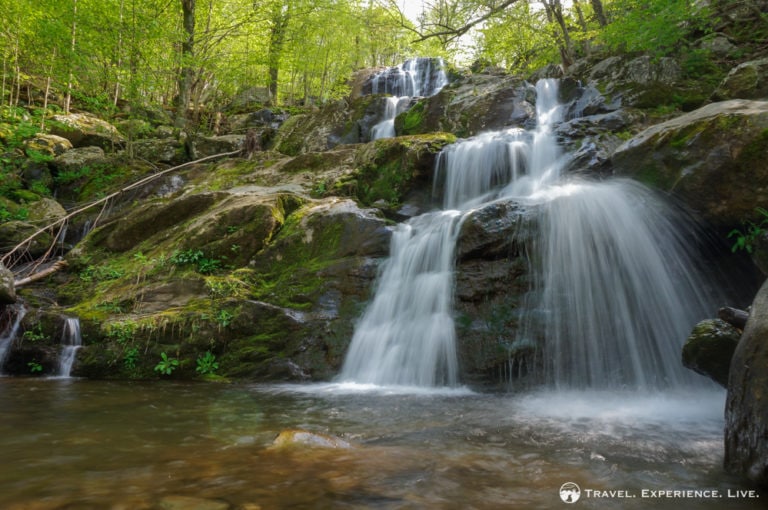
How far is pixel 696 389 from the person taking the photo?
4410 millimetres

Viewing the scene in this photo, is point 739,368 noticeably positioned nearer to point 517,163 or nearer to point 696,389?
point 696,389

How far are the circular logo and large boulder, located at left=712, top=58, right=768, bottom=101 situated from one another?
300 inches

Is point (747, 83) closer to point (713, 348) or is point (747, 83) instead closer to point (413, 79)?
point (713, 348)

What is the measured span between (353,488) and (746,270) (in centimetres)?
508

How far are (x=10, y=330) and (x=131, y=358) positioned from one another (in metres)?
2.02

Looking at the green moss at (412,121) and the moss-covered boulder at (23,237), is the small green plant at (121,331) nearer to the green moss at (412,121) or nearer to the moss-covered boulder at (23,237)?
the moss-covered boulder at (23,237)

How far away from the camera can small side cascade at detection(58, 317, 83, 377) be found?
593 cm

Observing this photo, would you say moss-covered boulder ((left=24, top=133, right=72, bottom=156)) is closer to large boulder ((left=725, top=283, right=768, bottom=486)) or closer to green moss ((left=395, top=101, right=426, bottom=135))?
green moss ((left=395, top=101, right=426, bottom=135))

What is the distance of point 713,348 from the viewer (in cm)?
351

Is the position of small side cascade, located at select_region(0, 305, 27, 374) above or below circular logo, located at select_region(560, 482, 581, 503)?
above

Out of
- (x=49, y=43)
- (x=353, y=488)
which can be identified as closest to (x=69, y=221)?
(x=49, y=43)

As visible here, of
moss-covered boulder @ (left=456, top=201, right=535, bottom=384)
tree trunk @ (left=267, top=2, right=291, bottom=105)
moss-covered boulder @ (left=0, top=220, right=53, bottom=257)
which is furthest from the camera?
tree trunk @ (left=267, top=2, right=291, bottom=105)

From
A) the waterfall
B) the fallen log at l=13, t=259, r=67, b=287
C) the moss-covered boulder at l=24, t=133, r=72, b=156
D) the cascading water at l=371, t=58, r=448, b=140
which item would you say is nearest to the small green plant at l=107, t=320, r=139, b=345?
the fallen log at l=13, t=259, r=67, b=287

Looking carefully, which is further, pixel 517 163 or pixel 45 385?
pixel 517 163
